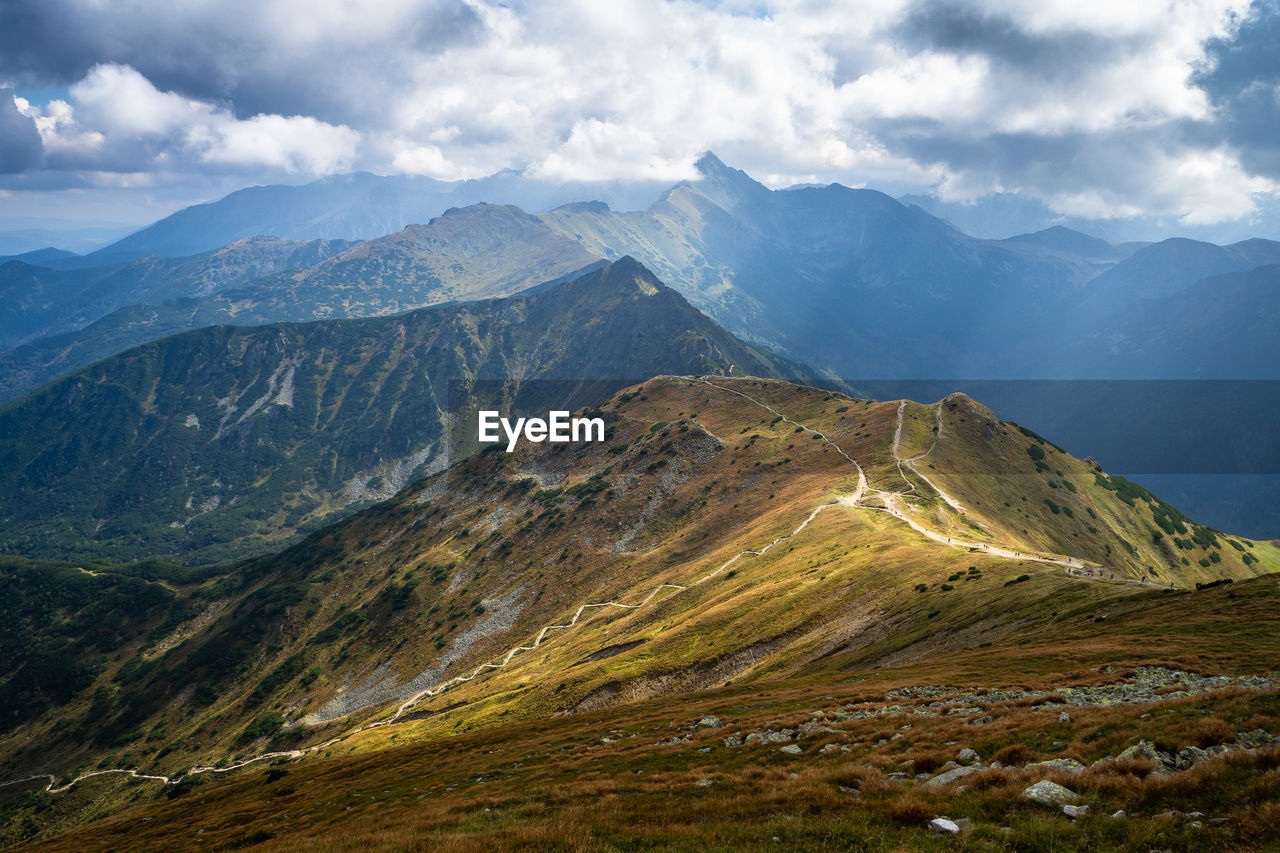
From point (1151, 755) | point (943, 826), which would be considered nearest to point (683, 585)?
point (1151, 755)

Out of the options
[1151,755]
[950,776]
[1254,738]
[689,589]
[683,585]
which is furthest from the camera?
[683,585]

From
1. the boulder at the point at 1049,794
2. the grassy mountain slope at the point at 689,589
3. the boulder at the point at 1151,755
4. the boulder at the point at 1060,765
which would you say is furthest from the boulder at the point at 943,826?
the grassy mountain slope at the point at 689,589

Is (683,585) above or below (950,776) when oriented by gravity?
below

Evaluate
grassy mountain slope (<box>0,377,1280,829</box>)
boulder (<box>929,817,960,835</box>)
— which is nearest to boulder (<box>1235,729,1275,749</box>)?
boulder (<box>929,817,960,835</box>)

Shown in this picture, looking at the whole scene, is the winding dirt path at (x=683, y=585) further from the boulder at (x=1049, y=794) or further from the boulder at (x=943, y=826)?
the boulder at (x=943, y=826)

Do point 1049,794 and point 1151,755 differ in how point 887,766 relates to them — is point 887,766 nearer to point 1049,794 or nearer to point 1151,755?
point 1049,794

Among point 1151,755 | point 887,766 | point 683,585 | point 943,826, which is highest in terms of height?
point 1151,755

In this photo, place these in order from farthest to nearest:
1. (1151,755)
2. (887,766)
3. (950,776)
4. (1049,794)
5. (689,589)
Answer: (689,589) → (887,766) → (950,776) → (1151,755) → (1049,794)

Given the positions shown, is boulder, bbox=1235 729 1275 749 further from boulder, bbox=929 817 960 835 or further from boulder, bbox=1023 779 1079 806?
boulder, bbox=929 817 960 835

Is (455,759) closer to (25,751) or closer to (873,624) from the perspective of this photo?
(873,624)
